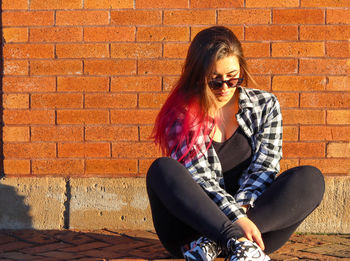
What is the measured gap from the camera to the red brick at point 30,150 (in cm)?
370

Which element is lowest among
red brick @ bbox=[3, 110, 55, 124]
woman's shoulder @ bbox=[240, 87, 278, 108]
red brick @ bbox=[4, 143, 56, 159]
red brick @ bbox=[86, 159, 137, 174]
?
red brick @ bbox=[86, 159, 137, 174]

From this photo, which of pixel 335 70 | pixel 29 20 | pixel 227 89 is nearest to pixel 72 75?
pixel 29 20

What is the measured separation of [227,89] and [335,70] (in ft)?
3.99

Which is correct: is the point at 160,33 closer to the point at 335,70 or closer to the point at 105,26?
the point at 105,26

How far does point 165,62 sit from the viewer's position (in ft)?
12.0

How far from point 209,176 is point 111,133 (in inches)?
48.1

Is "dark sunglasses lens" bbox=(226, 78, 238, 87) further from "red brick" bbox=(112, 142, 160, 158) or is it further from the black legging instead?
"red brick" bbox=(112, 142, 160, 158)

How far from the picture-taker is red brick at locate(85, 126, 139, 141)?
368 cm

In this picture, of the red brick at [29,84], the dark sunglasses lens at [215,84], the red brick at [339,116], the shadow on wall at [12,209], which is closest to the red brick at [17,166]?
the shadow on wall at [12,209]

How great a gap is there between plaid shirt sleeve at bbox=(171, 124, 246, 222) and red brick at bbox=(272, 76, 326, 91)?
3.64ft

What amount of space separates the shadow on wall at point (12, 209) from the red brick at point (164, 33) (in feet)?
4.65

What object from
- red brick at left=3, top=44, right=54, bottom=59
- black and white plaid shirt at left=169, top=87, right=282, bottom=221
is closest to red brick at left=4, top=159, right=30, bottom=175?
red brick at left=3, top=44, right=54, bottom=59

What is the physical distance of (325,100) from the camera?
3.61 metres

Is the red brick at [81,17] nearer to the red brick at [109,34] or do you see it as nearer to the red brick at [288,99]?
the red brick at [109,34]
